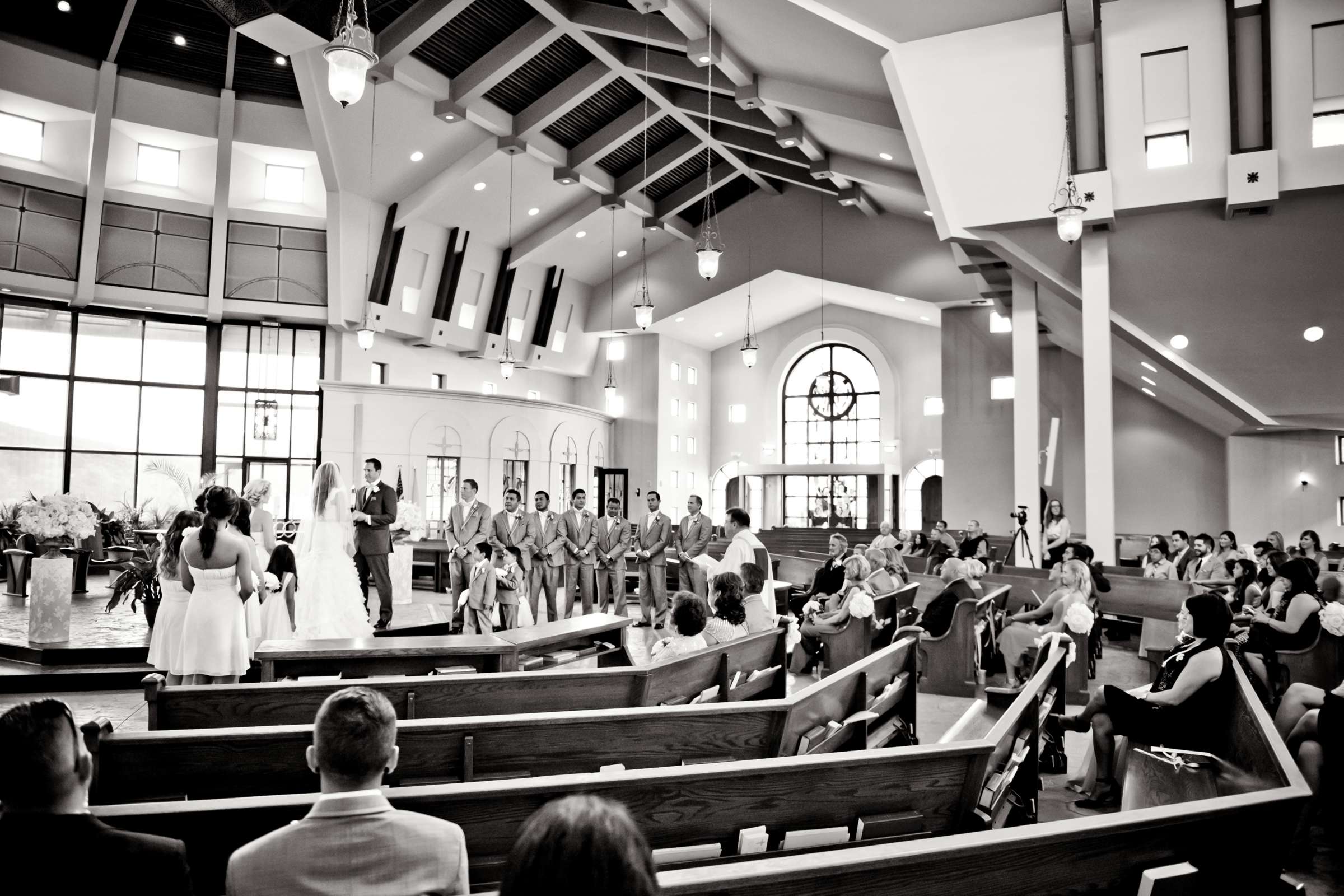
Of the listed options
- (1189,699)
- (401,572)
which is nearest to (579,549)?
(401,572)

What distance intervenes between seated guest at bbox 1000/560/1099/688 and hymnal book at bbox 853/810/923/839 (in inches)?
158

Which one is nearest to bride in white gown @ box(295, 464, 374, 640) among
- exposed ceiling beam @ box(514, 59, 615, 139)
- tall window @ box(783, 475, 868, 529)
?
exposed ceiling beam @ box(514, 59, 615, 139)

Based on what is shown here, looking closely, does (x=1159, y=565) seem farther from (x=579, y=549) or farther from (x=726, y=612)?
(x=726, y=612)

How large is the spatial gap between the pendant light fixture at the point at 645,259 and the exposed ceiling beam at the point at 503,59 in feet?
4.85

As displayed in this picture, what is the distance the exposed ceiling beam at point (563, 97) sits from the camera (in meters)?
14.4

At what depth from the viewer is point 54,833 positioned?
5.15 ft

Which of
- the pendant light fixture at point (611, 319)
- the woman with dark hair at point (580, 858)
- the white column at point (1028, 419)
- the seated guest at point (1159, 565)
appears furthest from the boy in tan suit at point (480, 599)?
the pendant light fixture at point (611, 319)

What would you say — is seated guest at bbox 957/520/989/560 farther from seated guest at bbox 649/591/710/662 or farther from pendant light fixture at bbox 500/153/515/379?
pendant light fixture at bbox 500/153/515/379

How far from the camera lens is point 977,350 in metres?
17.5

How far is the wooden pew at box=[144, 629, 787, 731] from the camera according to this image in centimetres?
309

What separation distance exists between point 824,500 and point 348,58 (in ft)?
60.6

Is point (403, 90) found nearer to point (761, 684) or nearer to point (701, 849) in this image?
point (761, 684)

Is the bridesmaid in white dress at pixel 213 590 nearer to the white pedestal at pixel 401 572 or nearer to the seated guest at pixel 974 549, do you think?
the white pedestal at pixel 401 572

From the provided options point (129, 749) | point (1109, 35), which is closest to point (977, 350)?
point (1109, 35)
